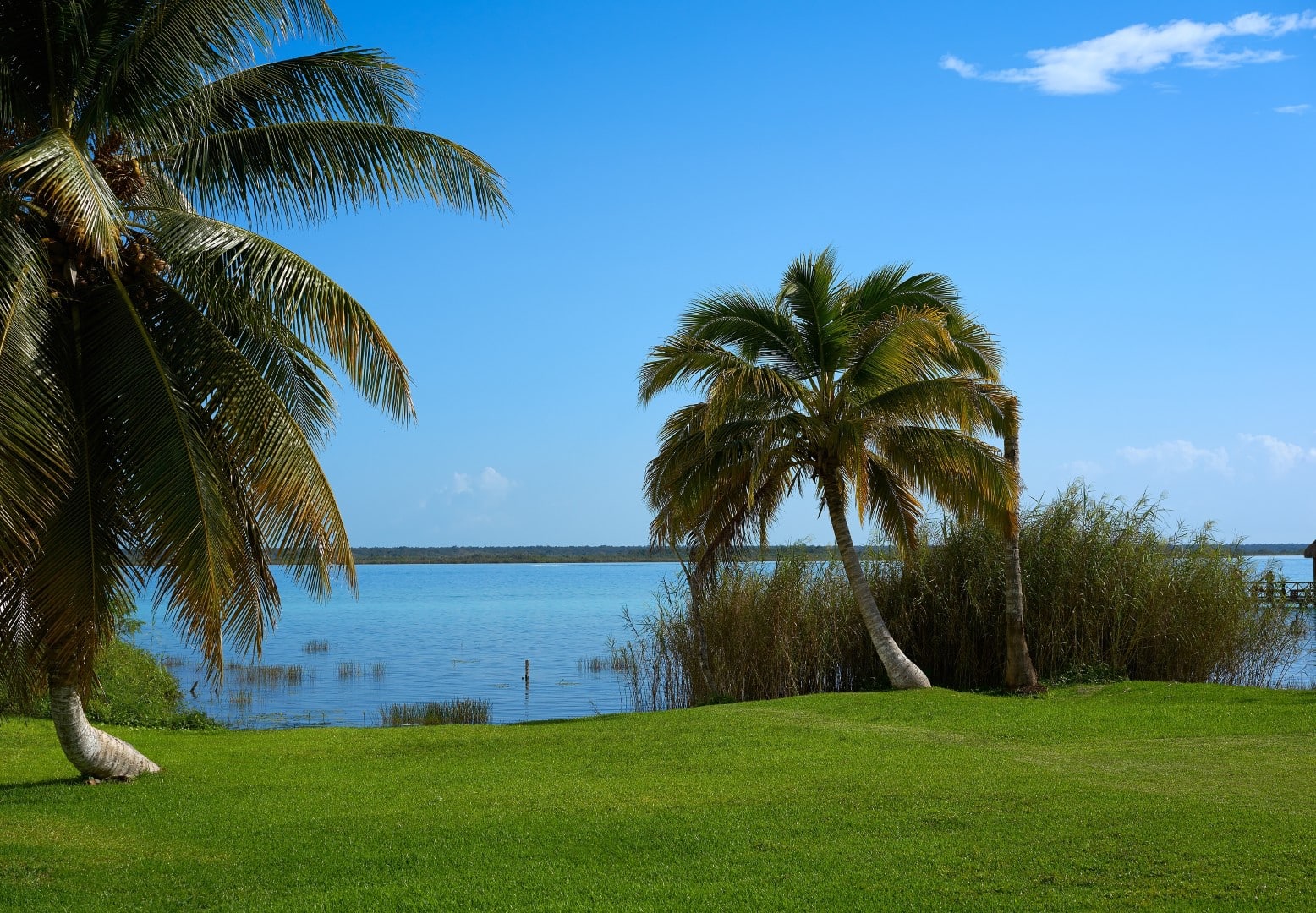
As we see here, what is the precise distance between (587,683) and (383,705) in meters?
5.98

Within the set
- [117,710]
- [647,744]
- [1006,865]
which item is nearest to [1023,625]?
[647,744]

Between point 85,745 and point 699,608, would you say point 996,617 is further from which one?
point 85,745

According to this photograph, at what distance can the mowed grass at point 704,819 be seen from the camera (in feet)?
21.6

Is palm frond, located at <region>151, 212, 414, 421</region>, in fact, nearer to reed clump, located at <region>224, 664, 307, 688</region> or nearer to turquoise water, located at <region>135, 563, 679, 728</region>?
turquoise water, located at <region>135, 563, 679, 728</region>

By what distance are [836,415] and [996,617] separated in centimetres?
457

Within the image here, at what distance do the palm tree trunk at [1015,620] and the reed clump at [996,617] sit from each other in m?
1.13

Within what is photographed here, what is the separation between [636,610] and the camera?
59312mm

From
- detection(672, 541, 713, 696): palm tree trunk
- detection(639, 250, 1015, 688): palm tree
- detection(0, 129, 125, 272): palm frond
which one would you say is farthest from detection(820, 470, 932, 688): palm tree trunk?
detection(0, 129, 125, 272): palm frond

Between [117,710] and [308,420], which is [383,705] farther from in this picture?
[308,420]

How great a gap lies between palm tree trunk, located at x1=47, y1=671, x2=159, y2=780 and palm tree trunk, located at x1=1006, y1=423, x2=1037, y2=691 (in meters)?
12.0

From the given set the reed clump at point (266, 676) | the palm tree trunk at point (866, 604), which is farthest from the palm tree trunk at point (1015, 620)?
the reed clump at point (266, 676)

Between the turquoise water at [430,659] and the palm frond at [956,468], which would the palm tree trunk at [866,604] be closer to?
the palm frond at [956,468]

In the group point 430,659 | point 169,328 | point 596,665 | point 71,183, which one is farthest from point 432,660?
point 71,183

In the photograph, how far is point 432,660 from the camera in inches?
1350
